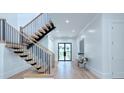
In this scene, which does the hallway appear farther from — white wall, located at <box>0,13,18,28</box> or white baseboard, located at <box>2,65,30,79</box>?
white wall, located at <box>0,13,18,28</box>

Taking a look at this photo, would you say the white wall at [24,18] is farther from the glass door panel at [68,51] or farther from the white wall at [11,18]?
the glass door panel at [68,51]

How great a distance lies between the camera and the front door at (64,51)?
16.6 meters

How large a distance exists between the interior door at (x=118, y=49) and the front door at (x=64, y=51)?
10.8 m

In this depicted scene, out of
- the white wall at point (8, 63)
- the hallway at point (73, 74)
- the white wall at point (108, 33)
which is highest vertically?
the white wall at point (108, 33)

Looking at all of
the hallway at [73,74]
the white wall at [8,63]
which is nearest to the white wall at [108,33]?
the hallway at [73,74]

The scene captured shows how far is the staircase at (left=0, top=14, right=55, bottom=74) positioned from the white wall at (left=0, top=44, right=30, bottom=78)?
22cm

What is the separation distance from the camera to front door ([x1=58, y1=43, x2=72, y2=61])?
1658 centimetres

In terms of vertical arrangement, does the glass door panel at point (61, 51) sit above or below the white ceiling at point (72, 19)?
below

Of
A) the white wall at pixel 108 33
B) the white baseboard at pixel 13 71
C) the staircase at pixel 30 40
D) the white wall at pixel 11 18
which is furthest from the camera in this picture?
the white wall at pixel 11 18

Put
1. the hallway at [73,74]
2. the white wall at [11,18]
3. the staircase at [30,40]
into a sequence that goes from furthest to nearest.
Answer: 1. the white wall at [11,18]
2. the staircase at [30,40]
3. the hallway at [73,74]

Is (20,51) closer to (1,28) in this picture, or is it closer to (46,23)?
(1,28)

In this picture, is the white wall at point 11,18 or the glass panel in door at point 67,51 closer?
the white wall at point 11,18

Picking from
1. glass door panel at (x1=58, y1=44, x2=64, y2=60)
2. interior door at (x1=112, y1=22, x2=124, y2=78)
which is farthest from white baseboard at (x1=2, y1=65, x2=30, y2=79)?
glass door panel at (x1=58, y1=44, x2=64, y2=60)

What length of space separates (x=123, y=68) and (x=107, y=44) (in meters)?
0.98
